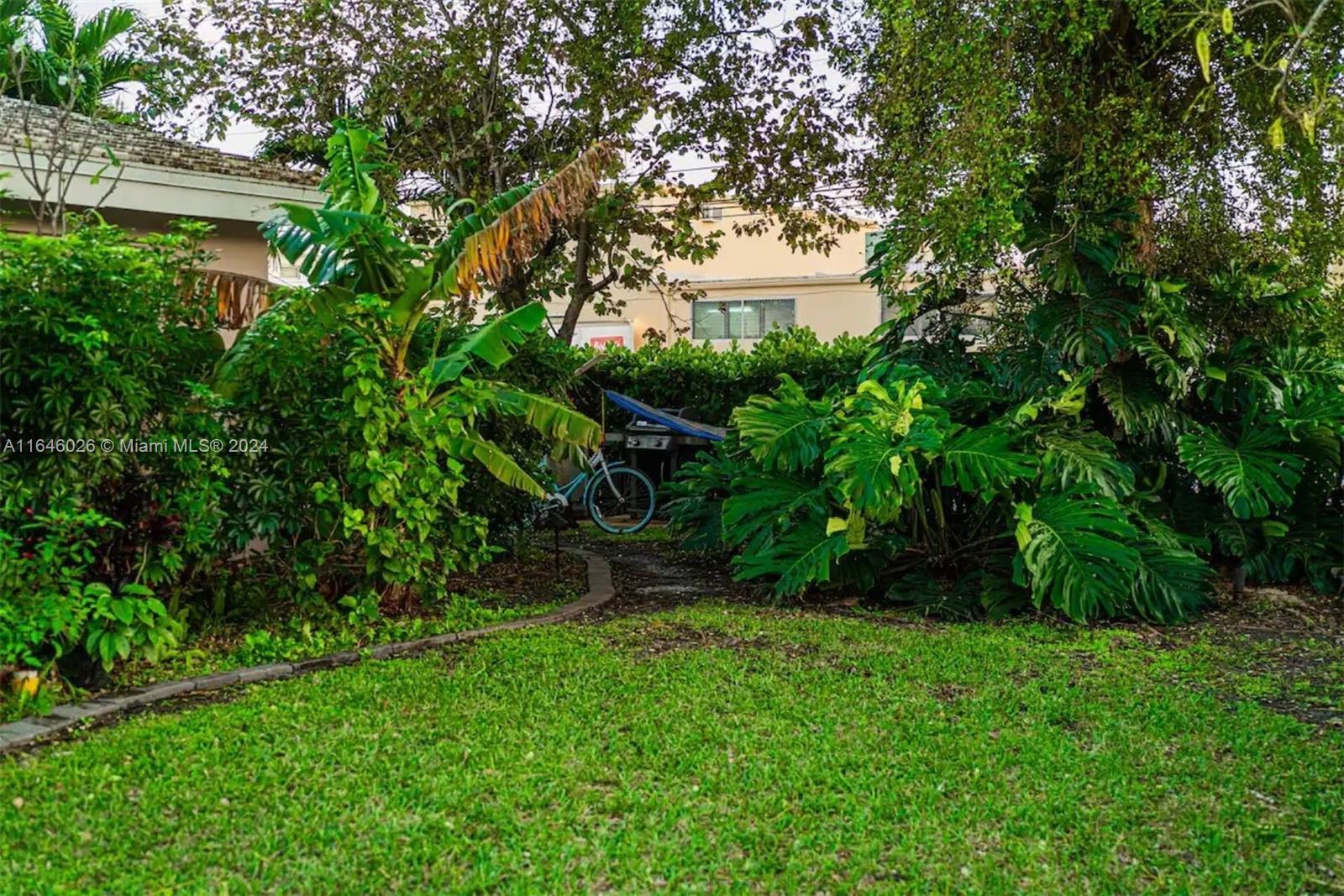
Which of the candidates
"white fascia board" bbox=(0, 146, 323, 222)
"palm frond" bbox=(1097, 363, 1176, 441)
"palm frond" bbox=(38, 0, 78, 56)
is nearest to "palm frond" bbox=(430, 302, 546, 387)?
"white fascia board" bbox=(0, 146, 323, 222)

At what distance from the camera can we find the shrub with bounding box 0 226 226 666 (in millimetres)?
4055

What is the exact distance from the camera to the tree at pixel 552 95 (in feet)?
36.7

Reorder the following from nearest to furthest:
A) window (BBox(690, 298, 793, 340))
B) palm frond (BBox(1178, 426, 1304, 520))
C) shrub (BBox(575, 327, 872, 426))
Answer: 1. palm frond (BBox(1178, 426, 1304, 520))
2. shrub (BBox(575, 327, 872, 426))
3. window (BBox(690, 298, 793, 340))

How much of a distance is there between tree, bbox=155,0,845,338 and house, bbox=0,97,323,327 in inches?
136

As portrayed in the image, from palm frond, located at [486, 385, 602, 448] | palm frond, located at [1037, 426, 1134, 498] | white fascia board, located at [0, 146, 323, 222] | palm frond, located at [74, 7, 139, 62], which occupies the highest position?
palm frond, located at [74, 7, 139, 62]

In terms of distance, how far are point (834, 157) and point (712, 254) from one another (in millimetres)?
1819

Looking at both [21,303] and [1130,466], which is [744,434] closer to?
[1130,466]

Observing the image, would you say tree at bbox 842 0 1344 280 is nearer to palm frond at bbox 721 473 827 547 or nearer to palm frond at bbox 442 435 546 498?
palm frond at bbox 721 473 827 547

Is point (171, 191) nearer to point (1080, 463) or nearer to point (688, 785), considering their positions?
point (688, 785)

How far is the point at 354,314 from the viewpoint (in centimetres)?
559

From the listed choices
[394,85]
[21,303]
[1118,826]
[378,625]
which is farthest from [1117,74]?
[394,85]

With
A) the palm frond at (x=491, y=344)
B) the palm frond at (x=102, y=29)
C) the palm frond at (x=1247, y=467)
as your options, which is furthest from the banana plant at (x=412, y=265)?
the palm frond at (x=1247, y=467)

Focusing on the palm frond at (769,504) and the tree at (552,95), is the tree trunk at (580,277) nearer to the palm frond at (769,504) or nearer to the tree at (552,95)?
the tree at (552,95)

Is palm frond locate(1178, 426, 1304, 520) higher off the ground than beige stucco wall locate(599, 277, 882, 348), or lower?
lower
